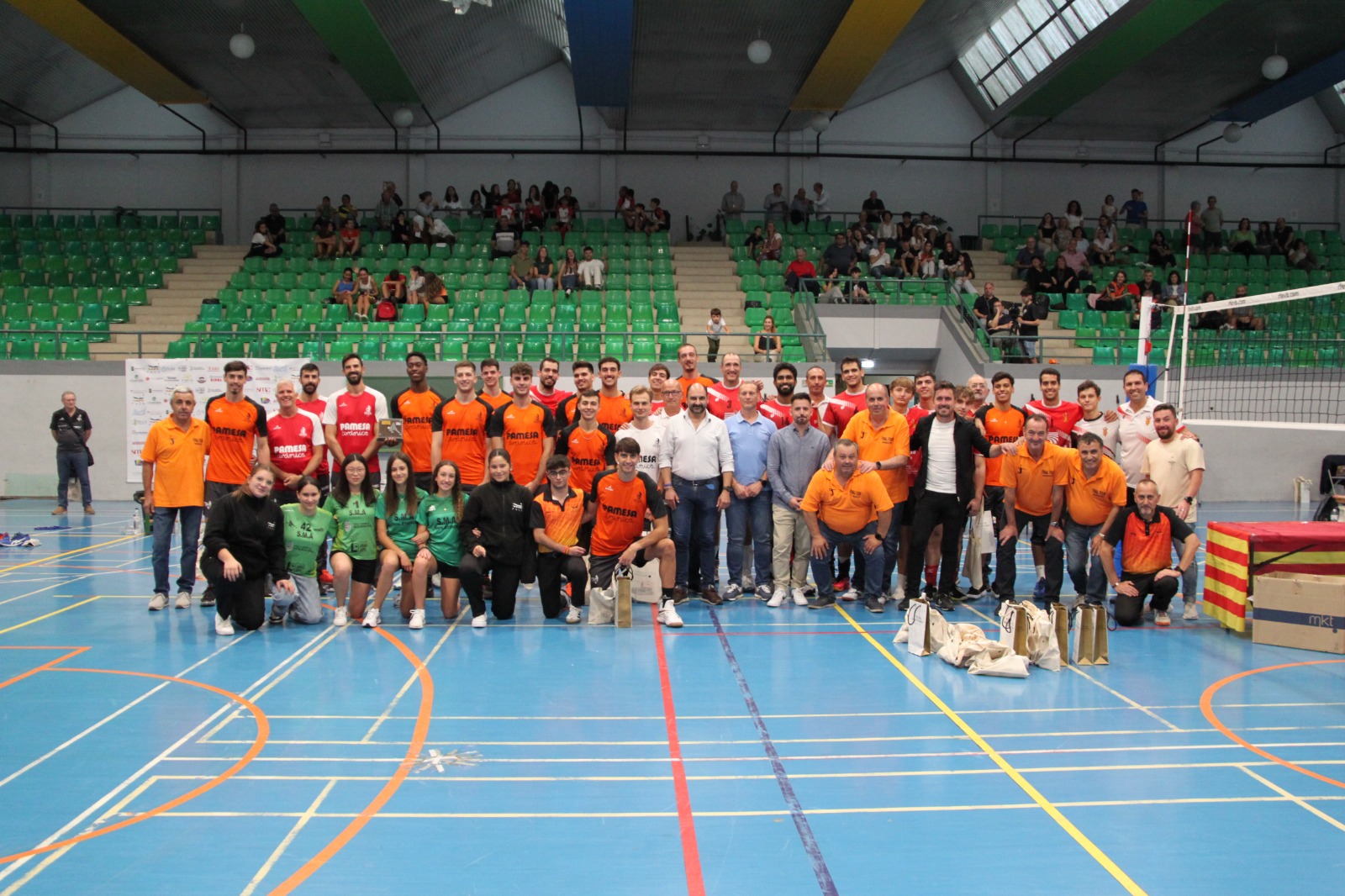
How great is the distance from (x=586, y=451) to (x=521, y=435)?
612mm

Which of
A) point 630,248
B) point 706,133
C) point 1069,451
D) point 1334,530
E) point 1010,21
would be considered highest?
point 1010,21

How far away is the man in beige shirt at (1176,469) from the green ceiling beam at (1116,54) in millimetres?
12607

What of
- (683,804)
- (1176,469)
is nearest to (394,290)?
(1176,469)

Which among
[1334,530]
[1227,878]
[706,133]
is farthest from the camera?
[706,133]

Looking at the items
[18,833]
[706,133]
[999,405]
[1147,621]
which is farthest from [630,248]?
[18,833]

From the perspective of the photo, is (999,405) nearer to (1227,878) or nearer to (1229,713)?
(1229,713)

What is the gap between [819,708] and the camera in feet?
19.3

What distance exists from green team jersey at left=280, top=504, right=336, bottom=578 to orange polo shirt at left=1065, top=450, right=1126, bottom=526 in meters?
6.39

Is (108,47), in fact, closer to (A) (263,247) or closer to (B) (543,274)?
(A) (263,247)

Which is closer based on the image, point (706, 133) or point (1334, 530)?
point (1334, 530)

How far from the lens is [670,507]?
8656 mm

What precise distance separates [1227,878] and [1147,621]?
476cm

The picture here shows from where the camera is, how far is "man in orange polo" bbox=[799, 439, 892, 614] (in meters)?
8.28

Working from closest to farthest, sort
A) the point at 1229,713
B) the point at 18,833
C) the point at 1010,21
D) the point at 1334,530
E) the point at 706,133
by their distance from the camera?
the point at 18,833 < the point at 1229,713 < the point at 1334,530 < the point at 1010,21 < the point at 706,133
